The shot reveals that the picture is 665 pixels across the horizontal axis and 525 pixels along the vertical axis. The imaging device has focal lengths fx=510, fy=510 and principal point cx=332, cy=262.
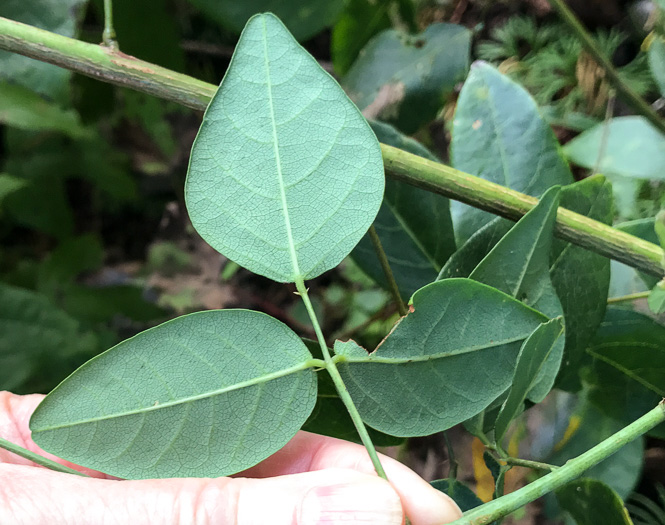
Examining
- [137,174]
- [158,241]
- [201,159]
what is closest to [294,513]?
[201,159]

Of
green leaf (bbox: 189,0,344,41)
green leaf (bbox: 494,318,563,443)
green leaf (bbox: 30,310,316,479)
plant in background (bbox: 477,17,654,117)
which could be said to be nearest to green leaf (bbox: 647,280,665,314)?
green leaf (bbox: 494,318,563,443)

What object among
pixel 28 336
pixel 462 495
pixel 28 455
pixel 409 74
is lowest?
pixel 28 336

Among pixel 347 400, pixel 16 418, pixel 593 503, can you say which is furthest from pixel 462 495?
pixel 16 418

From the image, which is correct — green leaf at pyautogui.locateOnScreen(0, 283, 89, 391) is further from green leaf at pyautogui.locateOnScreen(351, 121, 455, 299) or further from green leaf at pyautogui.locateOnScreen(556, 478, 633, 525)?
green leaf at pyautogui.locateOnScreen(556, 478, 633, 525)

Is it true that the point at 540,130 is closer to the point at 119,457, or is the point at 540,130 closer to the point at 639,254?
the point at 639,254

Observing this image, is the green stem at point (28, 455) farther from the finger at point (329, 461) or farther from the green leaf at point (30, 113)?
the green leaf at point (30, 113)

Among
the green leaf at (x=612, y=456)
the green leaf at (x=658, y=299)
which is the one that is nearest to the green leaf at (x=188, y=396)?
the green leaf at (x=658, y=299)

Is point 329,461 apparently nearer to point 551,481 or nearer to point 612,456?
point 551,481
